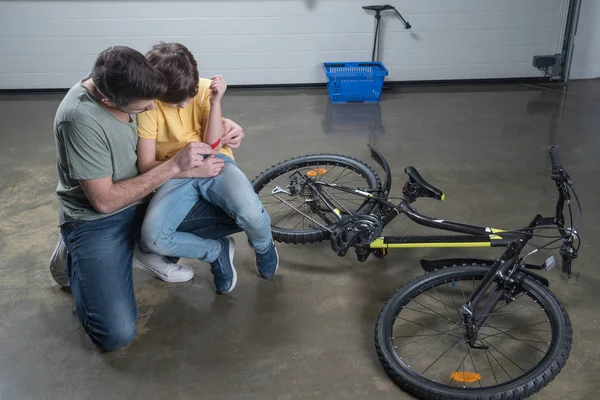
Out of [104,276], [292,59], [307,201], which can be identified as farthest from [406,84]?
[104,276]

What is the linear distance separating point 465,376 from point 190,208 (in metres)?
1.31

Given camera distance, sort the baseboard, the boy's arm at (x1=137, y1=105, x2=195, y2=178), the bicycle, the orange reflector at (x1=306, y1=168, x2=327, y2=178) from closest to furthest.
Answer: the bicycle, the boy's arm at (x1=137, y1=105, x2=195, y2=178), the orange reflector at (x1=306, y1=168, x2=327, y2=178), the baseboard

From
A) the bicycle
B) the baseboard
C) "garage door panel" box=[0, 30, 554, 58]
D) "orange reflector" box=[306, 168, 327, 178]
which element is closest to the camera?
the bicycle

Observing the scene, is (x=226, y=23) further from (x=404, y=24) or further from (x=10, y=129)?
(x=10, y=129)

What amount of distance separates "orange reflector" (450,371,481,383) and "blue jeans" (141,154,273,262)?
97 centimetres

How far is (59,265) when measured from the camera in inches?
108

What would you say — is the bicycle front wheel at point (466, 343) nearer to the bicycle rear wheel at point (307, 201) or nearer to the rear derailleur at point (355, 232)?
the rear derailleur at point (355, 232)

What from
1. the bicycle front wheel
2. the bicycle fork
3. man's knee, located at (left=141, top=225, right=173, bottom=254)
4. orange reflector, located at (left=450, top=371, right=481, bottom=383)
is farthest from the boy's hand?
orange reflector, located at (left=450, top=371, right=481, bottom=383)

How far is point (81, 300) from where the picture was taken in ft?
7.94

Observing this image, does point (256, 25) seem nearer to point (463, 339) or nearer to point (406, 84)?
point (406, 84)

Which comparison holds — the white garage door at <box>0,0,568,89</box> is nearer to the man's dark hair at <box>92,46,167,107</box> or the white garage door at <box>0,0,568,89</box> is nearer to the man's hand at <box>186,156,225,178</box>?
the man's hand at <box>186,156,225,178</box>

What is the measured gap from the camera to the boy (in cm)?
250

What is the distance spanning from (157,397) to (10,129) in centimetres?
367

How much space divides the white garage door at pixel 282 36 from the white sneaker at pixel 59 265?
11.9ft
